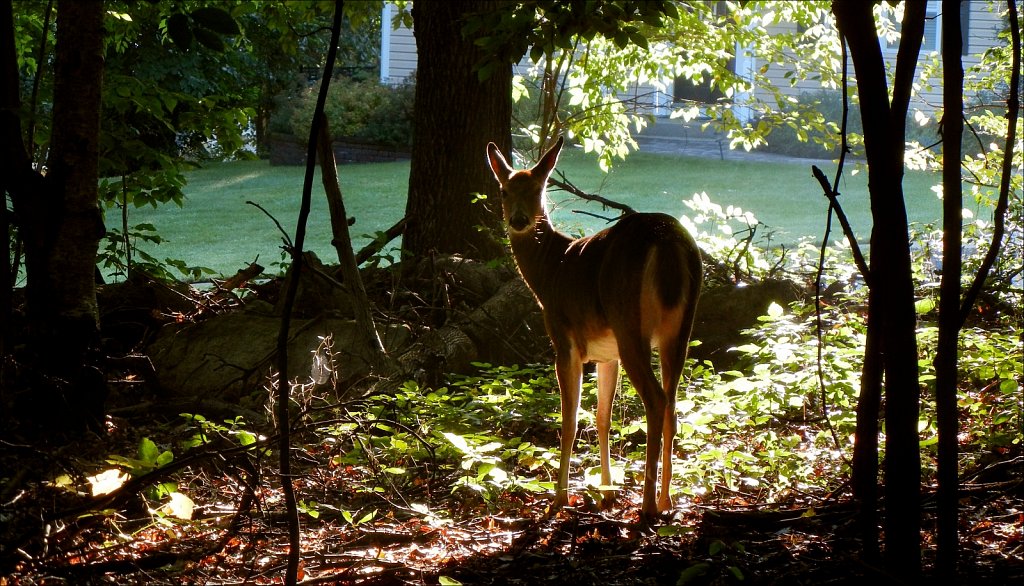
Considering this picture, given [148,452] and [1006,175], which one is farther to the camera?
[148,452]

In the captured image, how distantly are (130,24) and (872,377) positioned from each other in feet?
21.9

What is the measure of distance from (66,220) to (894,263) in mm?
4015

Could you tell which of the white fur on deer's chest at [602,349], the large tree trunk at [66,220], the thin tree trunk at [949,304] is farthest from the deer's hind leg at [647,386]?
the large tree trunk at [66,220]

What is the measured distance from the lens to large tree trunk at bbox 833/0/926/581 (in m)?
2.50

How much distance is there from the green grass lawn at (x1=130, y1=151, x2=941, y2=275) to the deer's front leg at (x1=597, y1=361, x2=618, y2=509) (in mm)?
10131

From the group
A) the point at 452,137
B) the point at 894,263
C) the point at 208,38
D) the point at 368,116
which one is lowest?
the point at 894,263

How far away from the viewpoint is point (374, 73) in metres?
25.5

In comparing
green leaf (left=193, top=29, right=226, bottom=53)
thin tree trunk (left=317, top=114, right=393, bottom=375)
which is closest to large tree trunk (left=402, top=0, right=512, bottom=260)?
thin tree trunk (left=317, top=114, right=393, bottom=375)

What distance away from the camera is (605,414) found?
15.0 feet

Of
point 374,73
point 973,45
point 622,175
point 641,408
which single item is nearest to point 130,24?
point 641,408

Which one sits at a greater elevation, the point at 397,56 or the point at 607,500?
the point at 397,56

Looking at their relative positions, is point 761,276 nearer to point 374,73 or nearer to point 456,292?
point 456,292

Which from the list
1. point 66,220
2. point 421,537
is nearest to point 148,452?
point 421,537

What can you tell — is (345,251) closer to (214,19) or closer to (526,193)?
(526,193)
